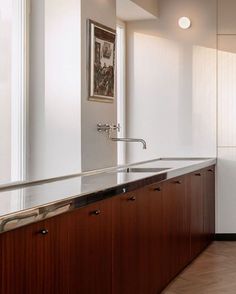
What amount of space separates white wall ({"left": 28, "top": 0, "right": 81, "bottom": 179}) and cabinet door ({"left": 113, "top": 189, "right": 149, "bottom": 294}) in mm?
774

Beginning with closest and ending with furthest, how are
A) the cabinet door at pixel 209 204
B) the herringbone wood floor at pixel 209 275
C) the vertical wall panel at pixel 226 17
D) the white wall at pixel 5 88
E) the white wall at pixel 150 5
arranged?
the white wall at pixel 5 88 → the herringbone wood floor at pixel 209 275 → the white wall at pixel 150 5 → the cabinet door at pixel 209 204 → the vertical wall panel at pixel 226 17

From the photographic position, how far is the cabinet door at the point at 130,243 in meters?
3.18

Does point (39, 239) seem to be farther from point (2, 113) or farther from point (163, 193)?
point (163, 193)

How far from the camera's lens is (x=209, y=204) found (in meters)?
5.93

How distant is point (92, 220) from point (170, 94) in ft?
11.6

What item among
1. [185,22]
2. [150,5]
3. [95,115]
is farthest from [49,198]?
[185,22]

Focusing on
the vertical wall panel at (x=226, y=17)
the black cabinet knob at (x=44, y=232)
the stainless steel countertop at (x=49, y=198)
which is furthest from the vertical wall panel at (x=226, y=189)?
the black cabinet knob at (x=44, y=232)

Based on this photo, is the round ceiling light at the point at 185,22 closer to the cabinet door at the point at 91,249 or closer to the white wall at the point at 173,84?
the white wall at the point at 173,84

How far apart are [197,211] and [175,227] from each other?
86 cm

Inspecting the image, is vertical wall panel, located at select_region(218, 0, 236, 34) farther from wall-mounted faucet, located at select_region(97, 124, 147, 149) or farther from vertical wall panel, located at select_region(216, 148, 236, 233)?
wall-mounted faucet, located at select_region(97, 124, 147, 149)

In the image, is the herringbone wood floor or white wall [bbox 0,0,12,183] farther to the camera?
the herringbone wood floor

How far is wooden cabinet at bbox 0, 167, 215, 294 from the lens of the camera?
85.2 inches

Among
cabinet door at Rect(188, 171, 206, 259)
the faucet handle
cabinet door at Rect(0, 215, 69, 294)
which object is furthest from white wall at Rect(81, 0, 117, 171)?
cabinet door at Rect(0, 215, 69, 294)

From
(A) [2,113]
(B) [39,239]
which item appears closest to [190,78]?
(A) [2,113]
